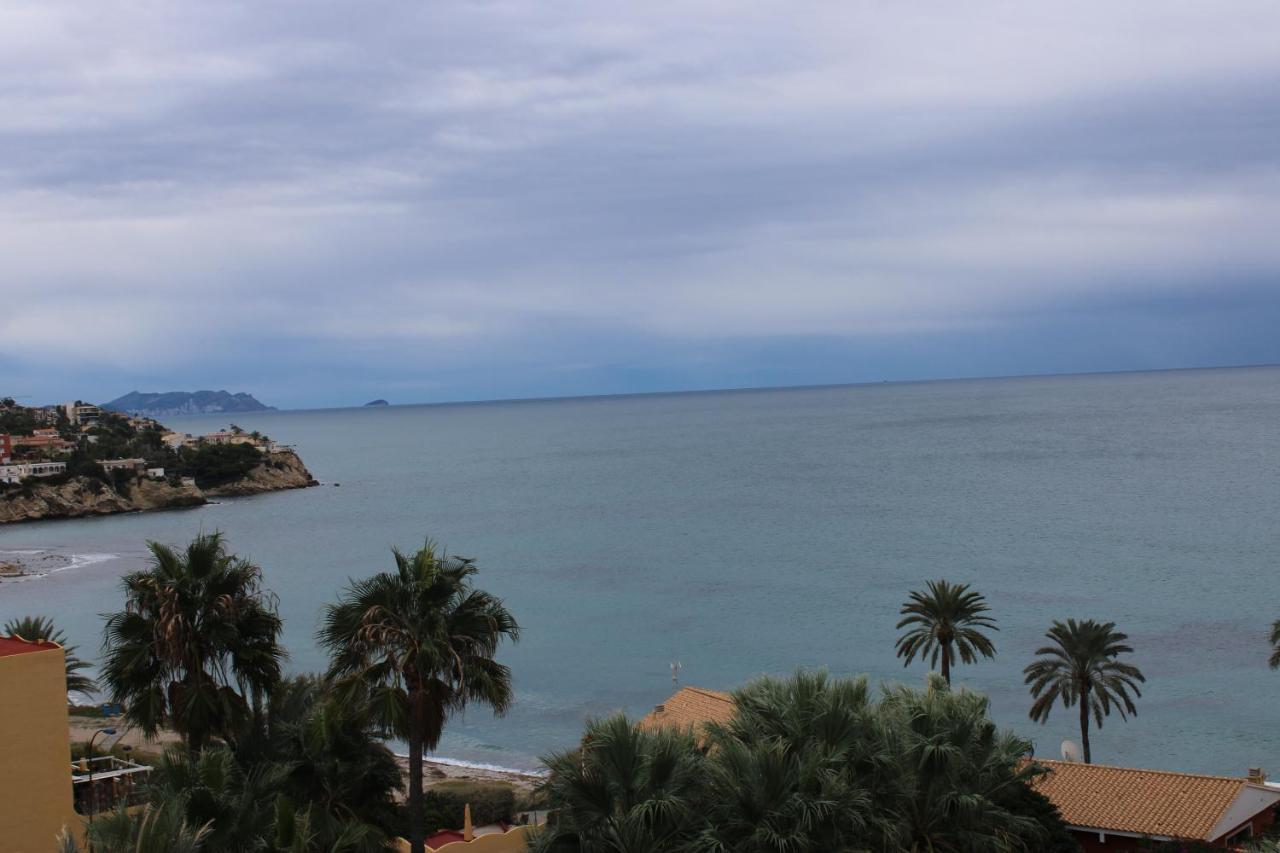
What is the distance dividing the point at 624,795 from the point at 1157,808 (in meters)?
13.3

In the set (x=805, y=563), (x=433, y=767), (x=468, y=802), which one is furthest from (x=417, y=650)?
(x=805, y=563)

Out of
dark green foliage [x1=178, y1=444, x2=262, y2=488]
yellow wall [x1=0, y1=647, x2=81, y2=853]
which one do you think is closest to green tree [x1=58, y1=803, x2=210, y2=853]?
yellow wall [x1=0, y1=647, x2=81, y2=853]

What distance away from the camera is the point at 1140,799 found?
72.9 ft

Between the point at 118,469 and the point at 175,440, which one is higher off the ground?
the point at 175,440

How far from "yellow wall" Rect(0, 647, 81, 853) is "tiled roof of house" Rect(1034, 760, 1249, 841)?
1587 centimetres

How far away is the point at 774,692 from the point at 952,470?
111 metres

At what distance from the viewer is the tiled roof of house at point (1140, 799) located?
21.4 metres

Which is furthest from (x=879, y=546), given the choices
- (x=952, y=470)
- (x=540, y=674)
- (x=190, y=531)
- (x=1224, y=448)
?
(x=1224, y=448)

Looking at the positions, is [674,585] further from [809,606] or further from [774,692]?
[774,692]

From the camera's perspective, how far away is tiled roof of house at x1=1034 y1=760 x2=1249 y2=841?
2136 centimetres

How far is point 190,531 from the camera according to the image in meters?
102

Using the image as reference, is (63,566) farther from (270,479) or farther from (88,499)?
(270,479)

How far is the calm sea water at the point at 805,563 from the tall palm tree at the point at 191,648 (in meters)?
21.3

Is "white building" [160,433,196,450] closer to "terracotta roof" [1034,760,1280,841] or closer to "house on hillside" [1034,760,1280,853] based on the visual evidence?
"terracotta roof" [1034,760,1280,841]
